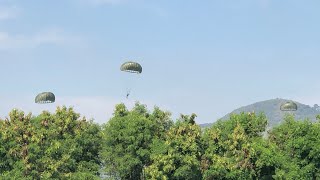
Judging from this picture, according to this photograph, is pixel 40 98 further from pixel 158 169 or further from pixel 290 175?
pixel 290 175

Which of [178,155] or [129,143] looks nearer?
[178,155]

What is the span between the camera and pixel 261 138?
2788 inches

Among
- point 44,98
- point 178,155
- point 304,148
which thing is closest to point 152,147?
point 178,155

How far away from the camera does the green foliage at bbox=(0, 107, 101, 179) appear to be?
61.4 m

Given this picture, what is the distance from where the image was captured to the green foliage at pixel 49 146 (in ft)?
201

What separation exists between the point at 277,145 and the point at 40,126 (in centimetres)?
3177

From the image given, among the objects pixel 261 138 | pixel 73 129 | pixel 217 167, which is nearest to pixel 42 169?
pixel 73 129

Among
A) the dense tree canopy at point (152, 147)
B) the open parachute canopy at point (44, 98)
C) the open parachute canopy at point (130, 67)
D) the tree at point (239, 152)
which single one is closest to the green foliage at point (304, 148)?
the dense tree canopy at point (152, 147)

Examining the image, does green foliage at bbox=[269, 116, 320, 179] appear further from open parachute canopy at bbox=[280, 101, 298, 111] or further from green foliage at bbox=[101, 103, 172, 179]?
open parachute canopy at bbox=[280, 101, 298, 111]

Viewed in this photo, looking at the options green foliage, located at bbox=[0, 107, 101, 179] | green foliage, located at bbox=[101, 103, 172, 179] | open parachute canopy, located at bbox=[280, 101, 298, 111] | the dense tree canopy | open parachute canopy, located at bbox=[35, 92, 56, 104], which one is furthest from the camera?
open parachute canopy, located at bbox=[280, 101, 298, 111]

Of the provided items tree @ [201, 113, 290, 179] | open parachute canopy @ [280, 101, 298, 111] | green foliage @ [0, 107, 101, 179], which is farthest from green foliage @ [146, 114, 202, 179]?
open parachute canopy @ [280, 101, 298, 111]

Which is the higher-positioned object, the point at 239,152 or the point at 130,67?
the point at 130,67

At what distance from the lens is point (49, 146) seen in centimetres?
6638

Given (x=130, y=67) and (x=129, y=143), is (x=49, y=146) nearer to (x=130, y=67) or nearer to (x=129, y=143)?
(x=129, y=143)
